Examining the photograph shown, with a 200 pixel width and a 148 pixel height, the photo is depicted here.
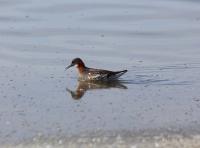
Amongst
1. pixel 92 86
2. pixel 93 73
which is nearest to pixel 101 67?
pixel 93 73

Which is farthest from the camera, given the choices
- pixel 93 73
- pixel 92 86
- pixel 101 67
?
pixel 101 67

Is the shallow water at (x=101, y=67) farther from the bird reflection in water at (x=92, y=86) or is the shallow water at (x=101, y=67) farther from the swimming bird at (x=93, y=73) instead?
the swimming bird at (x=93, y=73)

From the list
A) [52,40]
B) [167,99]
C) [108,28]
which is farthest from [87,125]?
[108,28]

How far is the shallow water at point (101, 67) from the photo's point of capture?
7.75 meters

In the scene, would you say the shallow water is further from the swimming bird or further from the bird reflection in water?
the swimming bird

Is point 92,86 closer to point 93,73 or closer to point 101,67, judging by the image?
point 93,73

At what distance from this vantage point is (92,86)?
1104 cm

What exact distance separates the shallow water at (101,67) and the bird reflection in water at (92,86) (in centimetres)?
2

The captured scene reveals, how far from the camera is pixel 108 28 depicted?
51.4 feet

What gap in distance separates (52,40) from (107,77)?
3361mm

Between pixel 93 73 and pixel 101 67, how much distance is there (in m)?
0.72

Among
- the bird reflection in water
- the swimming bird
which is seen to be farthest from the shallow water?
the swimming bird

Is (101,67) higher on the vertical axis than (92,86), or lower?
higher

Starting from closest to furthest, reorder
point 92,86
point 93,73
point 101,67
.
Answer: point 92,86 → point 93,73 → point 101,67
